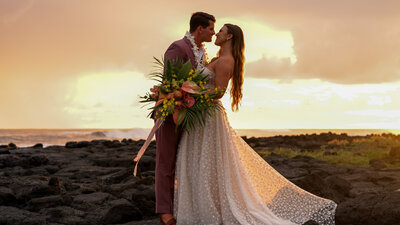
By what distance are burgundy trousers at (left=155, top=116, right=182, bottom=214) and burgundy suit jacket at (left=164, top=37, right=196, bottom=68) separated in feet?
2.62

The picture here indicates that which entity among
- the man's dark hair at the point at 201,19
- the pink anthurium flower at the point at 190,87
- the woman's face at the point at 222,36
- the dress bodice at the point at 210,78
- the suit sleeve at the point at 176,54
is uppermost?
the man's dark hair at the point at 201,19

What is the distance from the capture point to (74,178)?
414 inches

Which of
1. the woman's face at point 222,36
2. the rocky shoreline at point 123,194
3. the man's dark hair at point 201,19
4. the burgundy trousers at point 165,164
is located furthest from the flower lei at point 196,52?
the rocky shoreline at point 123,194

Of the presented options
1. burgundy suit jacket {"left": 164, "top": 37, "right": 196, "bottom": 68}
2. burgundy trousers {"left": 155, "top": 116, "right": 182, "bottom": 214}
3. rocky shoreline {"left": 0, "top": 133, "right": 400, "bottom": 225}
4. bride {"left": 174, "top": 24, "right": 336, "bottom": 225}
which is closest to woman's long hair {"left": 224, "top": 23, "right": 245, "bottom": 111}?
bride {"left": 174, "top": 24, "right": 336, "bottom": 225}

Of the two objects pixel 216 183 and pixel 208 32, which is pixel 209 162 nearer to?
pixel 216 183

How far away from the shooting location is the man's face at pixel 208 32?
205 inches

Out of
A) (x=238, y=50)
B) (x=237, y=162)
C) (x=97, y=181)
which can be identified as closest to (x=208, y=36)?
(x=238, y=50)

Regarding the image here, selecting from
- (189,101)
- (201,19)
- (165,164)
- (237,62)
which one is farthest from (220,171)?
(201,19)

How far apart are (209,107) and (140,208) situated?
2.55 meters

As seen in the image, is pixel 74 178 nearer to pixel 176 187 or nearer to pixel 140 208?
pixel 140 208

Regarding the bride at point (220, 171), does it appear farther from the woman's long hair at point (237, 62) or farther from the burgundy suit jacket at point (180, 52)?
the burgundy suit jacket at point (180, 52)

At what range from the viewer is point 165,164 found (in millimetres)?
5133

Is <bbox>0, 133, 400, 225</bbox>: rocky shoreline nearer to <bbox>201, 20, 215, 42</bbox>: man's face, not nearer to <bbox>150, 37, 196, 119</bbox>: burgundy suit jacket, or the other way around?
<bbox>150, 37, 196, 119</bbox>: burgundy suit jacket

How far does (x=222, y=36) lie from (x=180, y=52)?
533 millimetres
